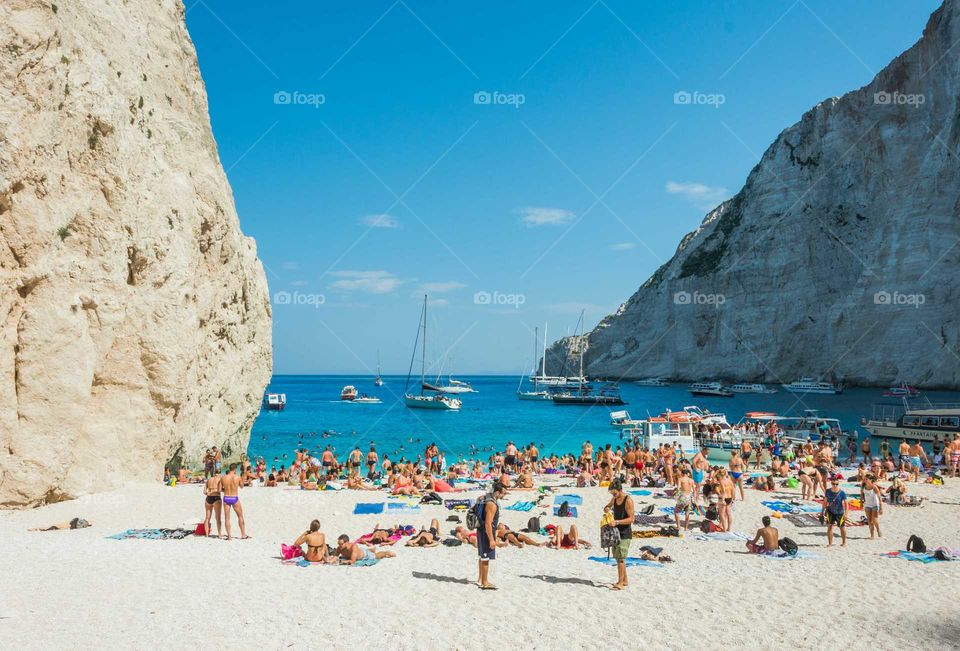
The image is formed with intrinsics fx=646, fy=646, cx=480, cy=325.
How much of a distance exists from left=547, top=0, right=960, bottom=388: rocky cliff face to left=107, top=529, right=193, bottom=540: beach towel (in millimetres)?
70992

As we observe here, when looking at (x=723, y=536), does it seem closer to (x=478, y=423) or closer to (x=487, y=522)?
(x=487, y=522)

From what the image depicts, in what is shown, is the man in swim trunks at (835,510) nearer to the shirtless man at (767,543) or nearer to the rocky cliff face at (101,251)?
the shirtless man at (767,543)

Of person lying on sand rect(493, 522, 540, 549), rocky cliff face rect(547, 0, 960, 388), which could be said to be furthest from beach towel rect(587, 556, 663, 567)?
rocky cliff face rect(547, 0, 960, 388)

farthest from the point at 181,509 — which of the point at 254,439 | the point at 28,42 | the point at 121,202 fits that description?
the point at 254,439

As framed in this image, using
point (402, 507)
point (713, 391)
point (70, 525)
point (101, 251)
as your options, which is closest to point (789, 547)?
point (402, 507)

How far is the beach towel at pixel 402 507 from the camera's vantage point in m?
16.2

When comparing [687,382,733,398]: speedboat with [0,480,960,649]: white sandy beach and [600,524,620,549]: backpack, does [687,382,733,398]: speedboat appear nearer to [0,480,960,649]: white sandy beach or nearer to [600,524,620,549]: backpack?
[0,480,960,649]: white sandy beach

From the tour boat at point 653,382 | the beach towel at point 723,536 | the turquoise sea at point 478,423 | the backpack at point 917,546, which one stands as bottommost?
the beach towel at point 723,536

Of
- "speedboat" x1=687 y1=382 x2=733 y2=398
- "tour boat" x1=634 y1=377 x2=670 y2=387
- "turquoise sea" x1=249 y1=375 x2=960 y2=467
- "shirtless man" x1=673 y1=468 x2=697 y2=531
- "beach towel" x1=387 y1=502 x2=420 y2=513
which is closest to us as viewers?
"shirtless man" x1=673 y1=468 x2=697 y2=531

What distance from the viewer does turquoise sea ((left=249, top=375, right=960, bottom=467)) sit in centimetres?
4534

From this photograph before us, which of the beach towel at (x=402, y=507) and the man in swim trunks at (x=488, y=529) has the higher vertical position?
the man in swim trunks at (x=488, y=529)

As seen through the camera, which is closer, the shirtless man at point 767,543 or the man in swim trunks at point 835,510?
the shirtless man at point 767,543

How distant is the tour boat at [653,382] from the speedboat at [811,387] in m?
29.0

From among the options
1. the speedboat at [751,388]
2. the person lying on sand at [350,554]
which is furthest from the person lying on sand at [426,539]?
the speedboat at [751,388]
